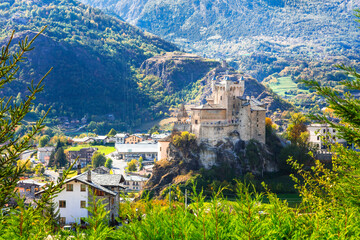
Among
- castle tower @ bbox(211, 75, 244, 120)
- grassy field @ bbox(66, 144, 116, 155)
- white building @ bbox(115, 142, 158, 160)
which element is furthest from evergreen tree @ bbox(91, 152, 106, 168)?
castle tower @ bbox(211, 75, 244, 120)

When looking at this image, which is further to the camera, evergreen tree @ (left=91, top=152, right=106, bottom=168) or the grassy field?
the grassy field

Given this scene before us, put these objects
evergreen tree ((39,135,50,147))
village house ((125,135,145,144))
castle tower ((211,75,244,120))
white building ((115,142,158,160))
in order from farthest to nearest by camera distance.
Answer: evergreen tree ((39,135,50,147)), village house ((125,135,145,144)), white building ((115,142,158,160)), castle tower ((211,75,244,120))

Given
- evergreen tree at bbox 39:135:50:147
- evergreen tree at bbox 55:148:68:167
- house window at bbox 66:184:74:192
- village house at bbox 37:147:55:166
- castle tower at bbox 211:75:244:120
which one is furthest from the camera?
evergreen tree at bbox 39:135:50:147

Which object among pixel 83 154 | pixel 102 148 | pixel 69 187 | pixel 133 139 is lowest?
pixel 83 154

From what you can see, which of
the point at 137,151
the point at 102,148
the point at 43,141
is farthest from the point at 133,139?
the point at 43,141

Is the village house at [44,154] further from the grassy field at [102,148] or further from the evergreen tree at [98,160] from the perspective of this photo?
the evergreen tree at [98,160]

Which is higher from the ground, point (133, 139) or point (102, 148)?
point (133, 139)

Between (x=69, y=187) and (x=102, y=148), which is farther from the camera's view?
(x=102, y=148)

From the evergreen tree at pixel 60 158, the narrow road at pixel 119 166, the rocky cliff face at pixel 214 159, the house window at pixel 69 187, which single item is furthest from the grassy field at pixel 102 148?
the house window at pixel 69 187

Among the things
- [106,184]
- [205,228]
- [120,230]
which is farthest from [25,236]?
[106,184]

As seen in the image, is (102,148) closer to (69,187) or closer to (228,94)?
(228,94)

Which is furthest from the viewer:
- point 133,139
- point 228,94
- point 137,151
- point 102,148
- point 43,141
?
point 43,141

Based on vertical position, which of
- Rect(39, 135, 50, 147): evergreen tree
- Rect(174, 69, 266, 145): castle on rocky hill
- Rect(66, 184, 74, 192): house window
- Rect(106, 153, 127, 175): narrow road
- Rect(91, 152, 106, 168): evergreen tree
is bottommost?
Rect(106, 153, 127, 175): narrow road

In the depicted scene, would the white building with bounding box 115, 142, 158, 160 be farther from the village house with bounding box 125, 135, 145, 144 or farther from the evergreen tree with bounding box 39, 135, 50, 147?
the evergreen tree with bounding box 39, 135, 50, 147
